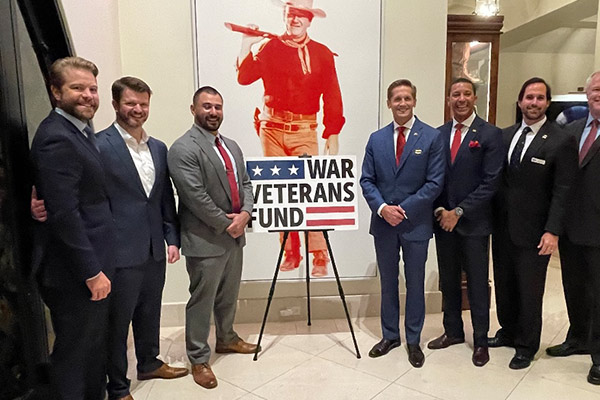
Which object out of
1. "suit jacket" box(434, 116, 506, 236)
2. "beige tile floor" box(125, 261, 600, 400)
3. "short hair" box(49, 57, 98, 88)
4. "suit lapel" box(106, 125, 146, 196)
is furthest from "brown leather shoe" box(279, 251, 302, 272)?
"short hair" box(49, 57, 98, 88)

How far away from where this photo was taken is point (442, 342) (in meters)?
3.21

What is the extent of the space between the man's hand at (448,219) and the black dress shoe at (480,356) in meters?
0.82

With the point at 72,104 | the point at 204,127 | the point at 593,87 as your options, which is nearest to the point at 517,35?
the point at 593,87

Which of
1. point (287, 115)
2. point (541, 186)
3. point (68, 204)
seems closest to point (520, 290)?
point (541, 186)

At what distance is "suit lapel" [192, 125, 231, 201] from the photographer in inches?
107

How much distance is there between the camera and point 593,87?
2762 millimetres

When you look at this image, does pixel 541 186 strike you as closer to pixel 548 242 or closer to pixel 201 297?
pixel 548 242

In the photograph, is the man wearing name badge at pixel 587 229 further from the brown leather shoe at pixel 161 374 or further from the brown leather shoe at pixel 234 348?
the brown leather shoe at pixel 161 374

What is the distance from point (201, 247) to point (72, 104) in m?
1.10

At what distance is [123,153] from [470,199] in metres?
2.06

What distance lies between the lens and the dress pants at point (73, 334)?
2023mm

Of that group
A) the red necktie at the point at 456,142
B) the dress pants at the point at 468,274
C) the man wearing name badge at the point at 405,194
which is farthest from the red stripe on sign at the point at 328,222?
the red necktie at the point at 456,142

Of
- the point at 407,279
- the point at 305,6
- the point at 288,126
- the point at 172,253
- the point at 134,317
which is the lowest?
the point at 134,317

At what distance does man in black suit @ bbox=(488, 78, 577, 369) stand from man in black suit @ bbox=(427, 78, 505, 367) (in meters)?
0.11
